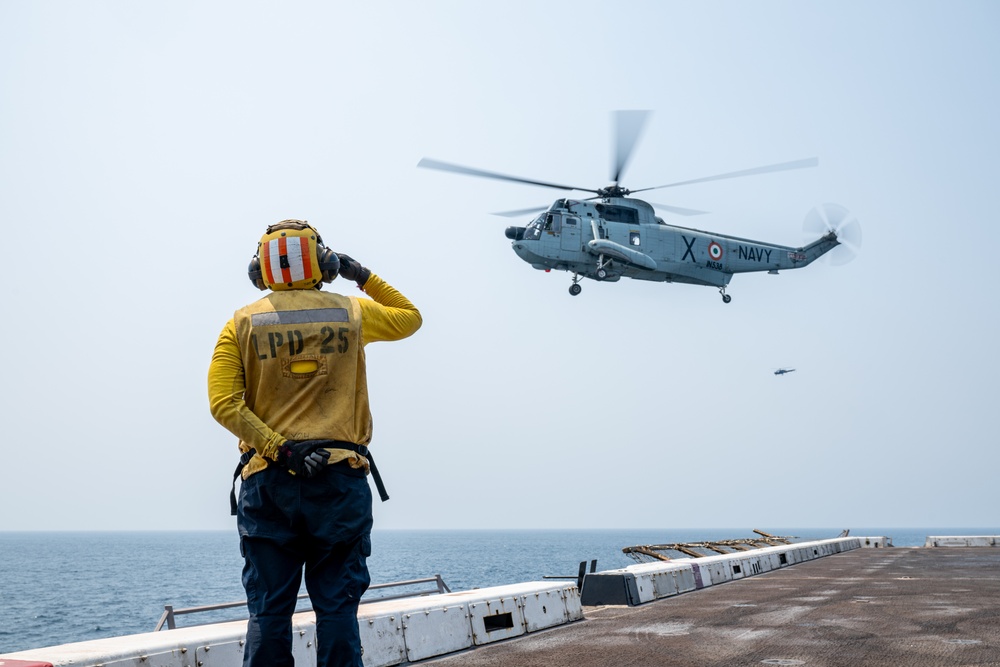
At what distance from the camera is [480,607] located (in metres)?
8.51

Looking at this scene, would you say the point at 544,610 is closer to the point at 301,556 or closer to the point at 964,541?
the point at 301,556

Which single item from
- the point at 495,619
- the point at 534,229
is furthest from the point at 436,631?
the point at 534,229

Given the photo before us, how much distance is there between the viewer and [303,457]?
4.43 m

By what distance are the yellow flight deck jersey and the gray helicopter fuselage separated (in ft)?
104

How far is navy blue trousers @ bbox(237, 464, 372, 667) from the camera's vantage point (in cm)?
444

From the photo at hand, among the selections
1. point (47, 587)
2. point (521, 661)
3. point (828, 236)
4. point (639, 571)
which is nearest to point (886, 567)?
point (639, 571)

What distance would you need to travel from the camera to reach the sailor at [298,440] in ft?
14.6

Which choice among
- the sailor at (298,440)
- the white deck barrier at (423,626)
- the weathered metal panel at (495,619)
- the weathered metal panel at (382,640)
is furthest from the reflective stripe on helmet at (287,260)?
the weathered metal panel at (495,619)

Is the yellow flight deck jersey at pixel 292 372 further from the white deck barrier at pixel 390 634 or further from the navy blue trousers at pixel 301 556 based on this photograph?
the white deck barrier at pixel 390 634

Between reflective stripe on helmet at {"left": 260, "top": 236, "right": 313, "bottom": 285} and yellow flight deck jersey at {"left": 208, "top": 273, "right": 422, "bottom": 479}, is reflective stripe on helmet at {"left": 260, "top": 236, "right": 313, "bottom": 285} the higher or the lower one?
the higher one

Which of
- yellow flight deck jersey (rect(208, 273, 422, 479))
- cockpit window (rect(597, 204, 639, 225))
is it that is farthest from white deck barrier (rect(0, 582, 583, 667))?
cockpit window (rect(597, 204, 639, 225))

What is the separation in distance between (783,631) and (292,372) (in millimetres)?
5864

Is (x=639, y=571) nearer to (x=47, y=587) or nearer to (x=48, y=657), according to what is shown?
(x=48, y=657)

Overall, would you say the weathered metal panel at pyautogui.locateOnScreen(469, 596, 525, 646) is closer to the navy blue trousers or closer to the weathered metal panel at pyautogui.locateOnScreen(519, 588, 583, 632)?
the weathered metal panel at pyautogui.locateOnScreen(519, 588, 583, 632)
